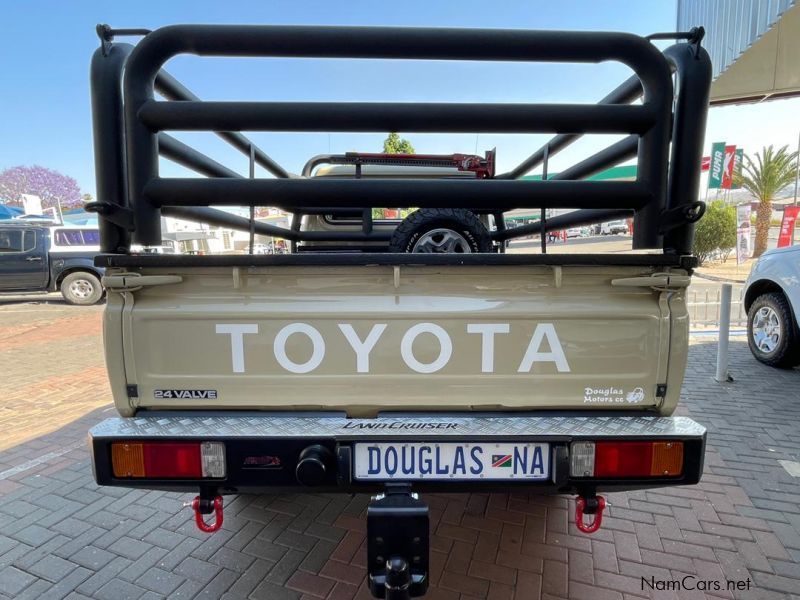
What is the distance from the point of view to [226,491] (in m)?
1.71

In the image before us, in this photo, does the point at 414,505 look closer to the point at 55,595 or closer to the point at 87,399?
the point at 55,595

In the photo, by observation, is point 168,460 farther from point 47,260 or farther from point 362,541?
point 47,260

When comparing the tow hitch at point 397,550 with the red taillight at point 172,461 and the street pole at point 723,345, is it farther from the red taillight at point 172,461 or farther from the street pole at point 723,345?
the street pole at point 723,345

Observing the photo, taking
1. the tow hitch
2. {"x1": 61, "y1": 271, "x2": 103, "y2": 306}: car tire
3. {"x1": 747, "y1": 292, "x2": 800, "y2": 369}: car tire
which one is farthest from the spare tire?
{"x1": 61, "y1": 271, "x2": 103, "y2": 306}: car tire

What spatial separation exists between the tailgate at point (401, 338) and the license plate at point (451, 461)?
176 mm

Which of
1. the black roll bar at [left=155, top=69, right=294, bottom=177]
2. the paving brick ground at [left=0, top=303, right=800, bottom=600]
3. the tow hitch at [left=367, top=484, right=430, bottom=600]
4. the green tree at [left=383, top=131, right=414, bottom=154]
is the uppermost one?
the green tree at [left=383, top=131, right=414, bottom=154]

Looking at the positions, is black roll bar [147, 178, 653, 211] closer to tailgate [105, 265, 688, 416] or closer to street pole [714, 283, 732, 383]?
tailgate [105, 265, 688, 416]

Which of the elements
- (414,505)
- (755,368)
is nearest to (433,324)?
(414,505)

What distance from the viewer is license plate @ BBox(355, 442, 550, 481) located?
1592 millimetres

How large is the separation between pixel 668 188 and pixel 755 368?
507cm

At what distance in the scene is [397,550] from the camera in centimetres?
145

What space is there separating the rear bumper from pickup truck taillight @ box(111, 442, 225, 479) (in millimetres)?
22

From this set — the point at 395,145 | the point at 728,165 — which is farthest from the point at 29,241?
the point at 728,165

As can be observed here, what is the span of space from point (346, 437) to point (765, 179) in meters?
27.4
